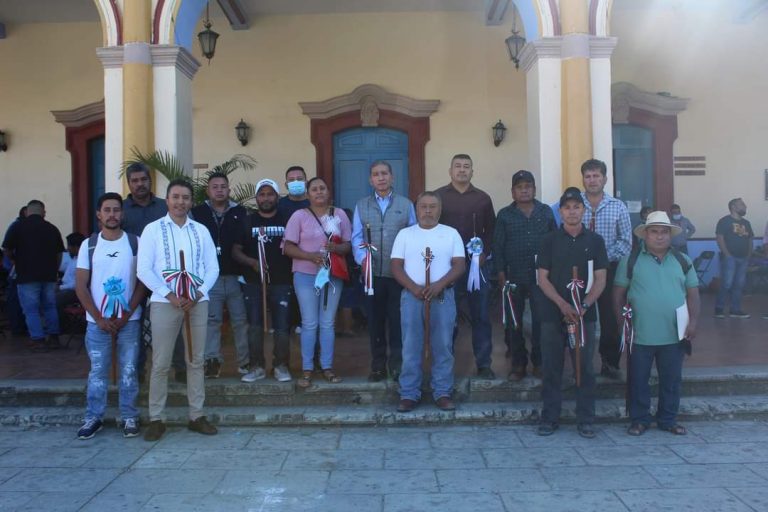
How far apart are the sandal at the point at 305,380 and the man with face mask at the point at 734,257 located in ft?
19.5

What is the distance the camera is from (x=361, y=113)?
33.0 ft

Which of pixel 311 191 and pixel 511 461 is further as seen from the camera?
pixel 311 191

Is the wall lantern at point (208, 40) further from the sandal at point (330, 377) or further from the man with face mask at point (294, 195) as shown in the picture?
the sandal at point (330, 377)

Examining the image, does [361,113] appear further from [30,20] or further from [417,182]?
[30,20]

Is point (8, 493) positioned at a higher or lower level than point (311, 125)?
lower

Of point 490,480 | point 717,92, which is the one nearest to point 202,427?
point 490,480

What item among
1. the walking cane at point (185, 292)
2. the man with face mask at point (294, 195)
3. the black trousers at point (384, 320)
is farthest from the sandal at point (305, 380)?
the man with face mask at point (294, 195)

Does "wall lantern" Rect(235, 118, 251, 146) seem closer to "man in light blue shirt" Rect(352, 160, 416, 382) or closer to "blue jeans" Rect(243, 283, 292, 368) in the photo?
"blue jeans" Rect(243, 283, 292, 368)

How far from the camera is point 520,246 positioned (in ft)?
17.3

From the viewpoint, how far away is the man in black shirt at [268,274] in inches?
213

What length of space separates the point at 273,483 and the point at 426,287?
1.80m

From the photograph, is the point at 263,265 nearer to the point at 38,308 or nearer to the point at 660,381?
the point at 660,381

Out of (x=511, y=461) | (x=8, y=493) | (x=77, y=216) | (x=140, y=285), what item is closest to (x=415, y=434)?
(x=511, y=461)

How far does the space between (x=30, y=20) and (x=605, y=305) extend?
9.46 m
